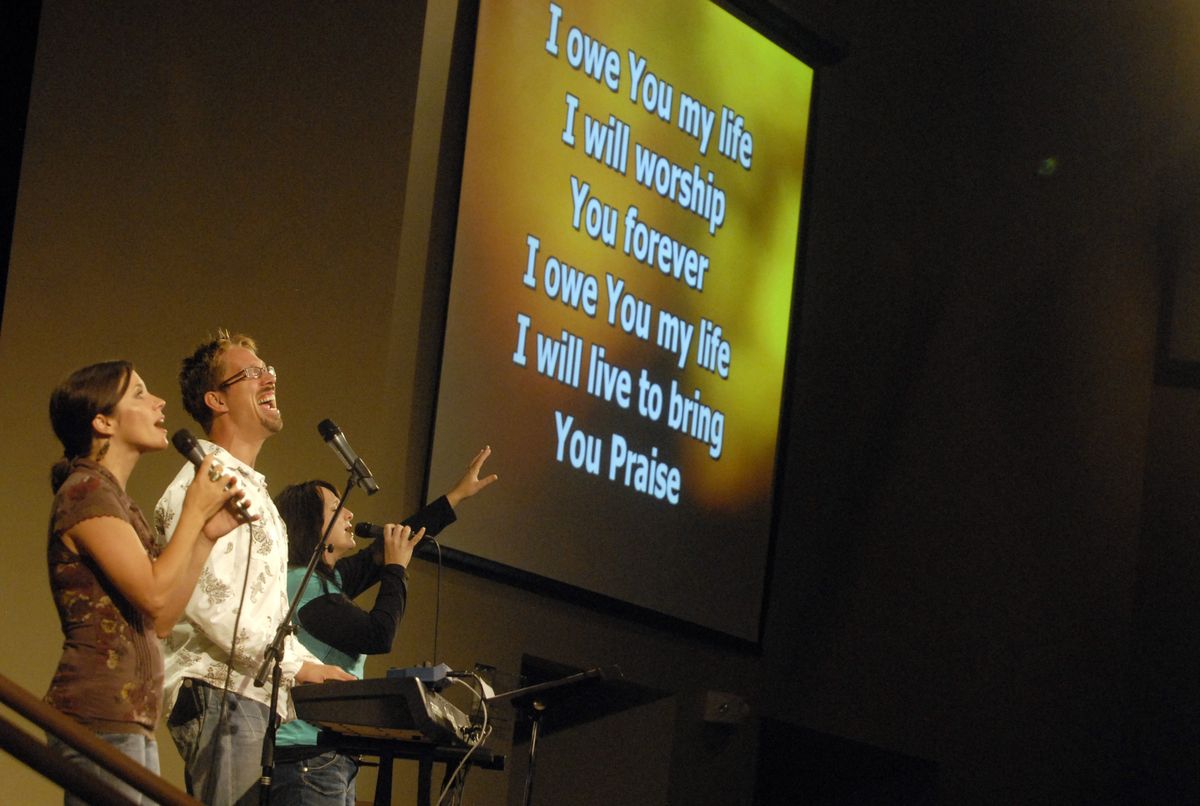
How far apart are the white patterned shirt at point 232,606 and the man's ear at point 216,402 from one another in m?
0.13

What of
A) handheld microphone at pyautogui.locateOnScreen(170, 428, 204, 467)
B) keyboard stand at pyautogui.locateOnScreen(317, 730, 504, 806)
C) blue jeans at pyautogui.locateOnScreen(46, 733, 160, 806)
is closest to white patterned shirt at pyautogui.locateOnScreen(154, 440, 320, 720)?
keyboard stand at pyautogui.locateOnScreen(317, 730, 504, 806)

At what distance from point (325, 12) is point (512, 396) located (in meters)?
1.33

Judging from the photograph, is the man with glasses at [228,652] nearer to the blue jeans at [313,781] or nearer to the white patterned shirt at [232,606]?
the white patterned shirt at [232,606]

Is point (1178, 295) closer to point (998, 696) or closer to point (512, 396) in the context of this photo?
point (998, 696)

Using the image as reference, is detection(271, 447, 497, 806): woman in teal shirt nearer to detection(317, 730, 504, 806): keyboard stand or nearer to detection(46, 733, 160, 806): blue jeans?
detection(317, 730, 504, 806): keyboard stand

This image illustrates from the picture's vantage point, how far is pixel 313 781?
10.4ft

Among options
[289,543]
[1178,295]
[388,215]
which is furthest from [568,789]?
[1178,295]

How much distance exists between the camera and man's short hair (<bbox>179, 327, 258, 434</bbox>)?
3240 mm

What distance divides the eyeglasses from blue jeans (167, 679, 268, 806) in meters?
0.61

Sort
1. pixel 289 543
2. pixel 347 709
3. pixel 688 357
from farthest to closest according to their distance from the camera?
1. pixel 688 357
2. pixel 289 543
3. pixel 347 709

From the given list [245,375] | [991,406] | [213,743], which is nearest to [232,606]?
[213,743]

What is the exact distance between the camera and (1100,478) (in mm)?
7750

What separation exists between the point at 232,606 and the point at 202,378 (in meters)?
0.53

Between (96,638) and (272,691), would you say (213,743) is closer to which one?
(272,691)
